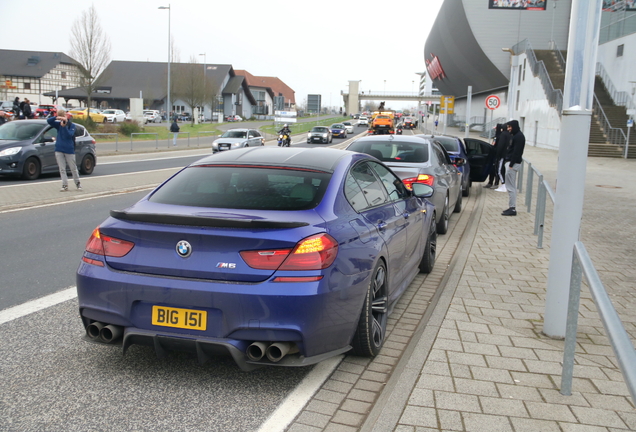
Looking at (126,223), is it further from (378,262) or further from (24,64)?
(24,64)

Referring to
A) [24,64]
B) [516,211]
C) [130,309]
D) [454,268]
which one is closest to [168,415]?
[130,309]

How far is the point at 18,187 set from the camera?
1416cm

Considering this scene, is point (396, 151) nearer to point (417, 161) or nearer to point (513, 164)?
point (417, 161)

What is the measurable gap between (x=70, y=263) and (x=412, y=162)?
5215mm

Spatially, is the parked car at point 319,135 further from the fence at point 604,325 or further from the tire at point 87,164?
the fence at point 604,325

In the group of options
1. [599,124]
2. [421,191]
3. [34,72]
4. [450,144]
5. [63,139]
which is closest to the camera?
[421,191]

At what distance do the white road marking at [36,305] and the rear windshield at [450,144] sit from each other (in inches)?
435

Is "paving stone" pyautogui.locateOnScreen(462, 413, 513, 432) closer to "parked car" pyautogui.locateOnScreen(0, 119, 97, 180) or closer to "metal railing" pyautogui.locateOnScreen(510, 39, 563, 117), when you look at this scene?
"parked car" pyautogui.locateOnScreen(0, 119, 97, 180)

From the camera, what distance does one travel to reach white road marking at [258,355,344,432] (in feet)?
11.3

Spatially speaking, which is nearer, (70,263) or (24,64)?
(70,263)

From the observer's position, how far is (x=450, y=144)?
1540 cm

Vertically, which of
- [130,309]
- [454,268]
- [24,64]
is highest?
[24,64]

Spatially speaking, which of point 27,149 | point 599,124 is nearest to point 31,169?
point 27,149

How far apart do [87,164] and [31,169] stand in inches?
83.9
